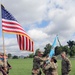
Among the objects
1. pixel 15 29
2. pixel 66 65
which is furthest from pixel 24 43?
pixel 66 65

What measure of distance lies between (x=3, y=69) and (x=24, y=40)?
1426 millimetres

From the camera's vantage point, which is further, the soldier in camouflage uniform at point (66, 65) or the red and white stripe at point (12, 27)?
the soldier in camouflage uniform at point (66, 65)

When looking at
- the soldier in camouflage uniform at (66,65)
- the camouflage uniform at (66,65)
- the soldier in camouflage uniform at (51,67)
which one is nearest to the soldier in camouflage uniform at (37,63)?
the soldier in camouflage uniform at (51,67)

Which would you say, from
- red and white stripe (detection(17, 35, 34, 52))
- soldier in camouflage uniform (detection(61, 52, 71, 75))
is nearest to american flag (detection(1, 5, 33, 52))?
red and white stripe (detection(17, 35, 34, 52))

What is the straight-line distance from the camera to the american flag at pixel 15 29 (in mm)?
12469

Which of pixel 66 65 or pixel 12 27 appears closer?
pixel 12 27

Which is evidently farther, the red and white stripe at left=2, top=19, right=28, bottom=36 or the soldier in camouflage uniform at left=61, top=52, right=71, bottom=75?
the soldier in camouflage uniform at left=61, top=52, right=71, bottom=75

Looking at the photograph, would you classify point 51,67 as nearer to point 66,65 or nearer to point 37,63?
point 37,63

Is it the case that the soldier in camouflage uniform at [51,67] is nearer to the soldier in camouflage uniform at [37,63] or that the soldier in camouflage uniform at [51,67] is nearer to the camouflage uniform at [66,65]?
the soldier in camouflage uniform at [37,63]

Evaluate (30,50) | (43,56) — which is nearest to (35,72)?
(43,56)

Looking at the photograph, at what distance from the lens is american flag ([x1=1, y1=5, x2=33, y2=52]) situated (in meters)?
12.5

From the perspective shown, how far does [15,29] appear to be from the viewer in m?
12.6

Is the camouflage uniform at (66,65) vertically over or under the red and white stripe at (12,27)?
under

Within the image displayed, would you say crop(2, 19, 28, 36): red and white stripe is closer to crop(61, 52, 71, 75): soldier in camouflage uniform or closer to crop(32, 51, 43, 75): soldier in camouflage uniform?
crop(32, 51, 43, 75): soldier in camouflage uniform
